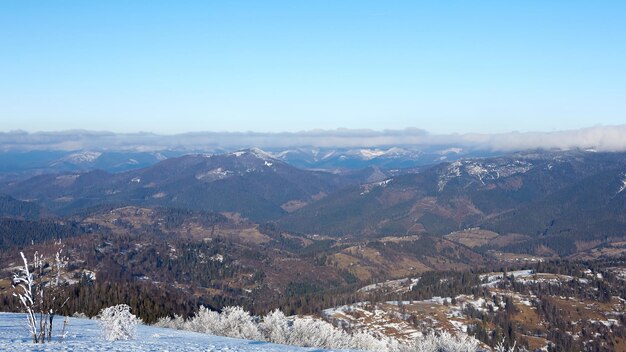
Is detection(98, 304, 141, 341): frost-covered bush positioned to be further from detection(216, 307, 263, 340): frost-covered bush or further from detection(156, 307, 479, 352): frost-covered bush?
detection(156, 307, 479, 352): frost-covered bush

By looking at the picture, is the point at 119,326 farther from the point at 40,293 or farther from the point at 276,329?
the point at 276,329

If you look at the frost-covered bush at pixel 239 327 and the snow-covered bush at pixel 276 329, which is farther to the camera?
the frost-covered bush at pixel 239 327

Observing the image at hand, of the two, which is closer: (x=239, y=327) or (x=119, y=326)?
(x=119, y=326)

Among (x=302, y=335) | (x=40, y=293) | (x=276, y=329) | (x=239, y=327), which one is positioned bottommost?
(x=239, y=327)

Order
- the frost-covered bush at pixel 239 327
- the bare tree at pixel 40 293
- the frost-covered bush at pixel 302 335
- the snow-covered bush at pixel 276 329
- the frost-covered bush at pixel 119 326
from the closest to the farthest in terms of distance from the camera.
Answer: the bare tree at pixel 40 293
the frost-covered bush at pixel 119 326
the frost-covered bush at pixel 302 335
the snow-covered bush at pixel 276 329
the frost-covered bush at pixel 239 327

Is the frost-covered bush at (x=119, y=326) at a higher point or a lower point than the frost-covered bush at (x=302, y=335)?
higher

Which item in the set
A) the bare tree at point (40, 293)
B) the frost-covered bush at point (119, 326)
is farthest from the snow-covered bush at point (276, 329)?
the bare tree at point (40, 293)

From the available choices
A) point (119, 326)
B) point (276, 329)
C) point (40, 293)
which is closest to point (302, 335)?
point (276, 329)

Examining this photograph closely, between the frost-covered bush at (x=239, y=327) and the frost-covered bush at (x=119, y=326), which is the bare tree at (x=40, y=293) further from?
the frost-covered bush at (x=239, y=327)

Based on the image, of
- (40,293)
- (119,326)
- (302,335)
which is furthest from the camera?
(302,335)

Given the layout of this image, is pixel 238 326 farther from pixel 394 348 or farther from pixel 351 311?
pixel 351 311

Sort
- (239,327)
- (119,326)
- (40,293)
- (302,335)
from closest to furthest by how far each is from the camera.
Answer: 1. (40,293)
2. (119,326)
3. (302,335)
4. (239,327)
